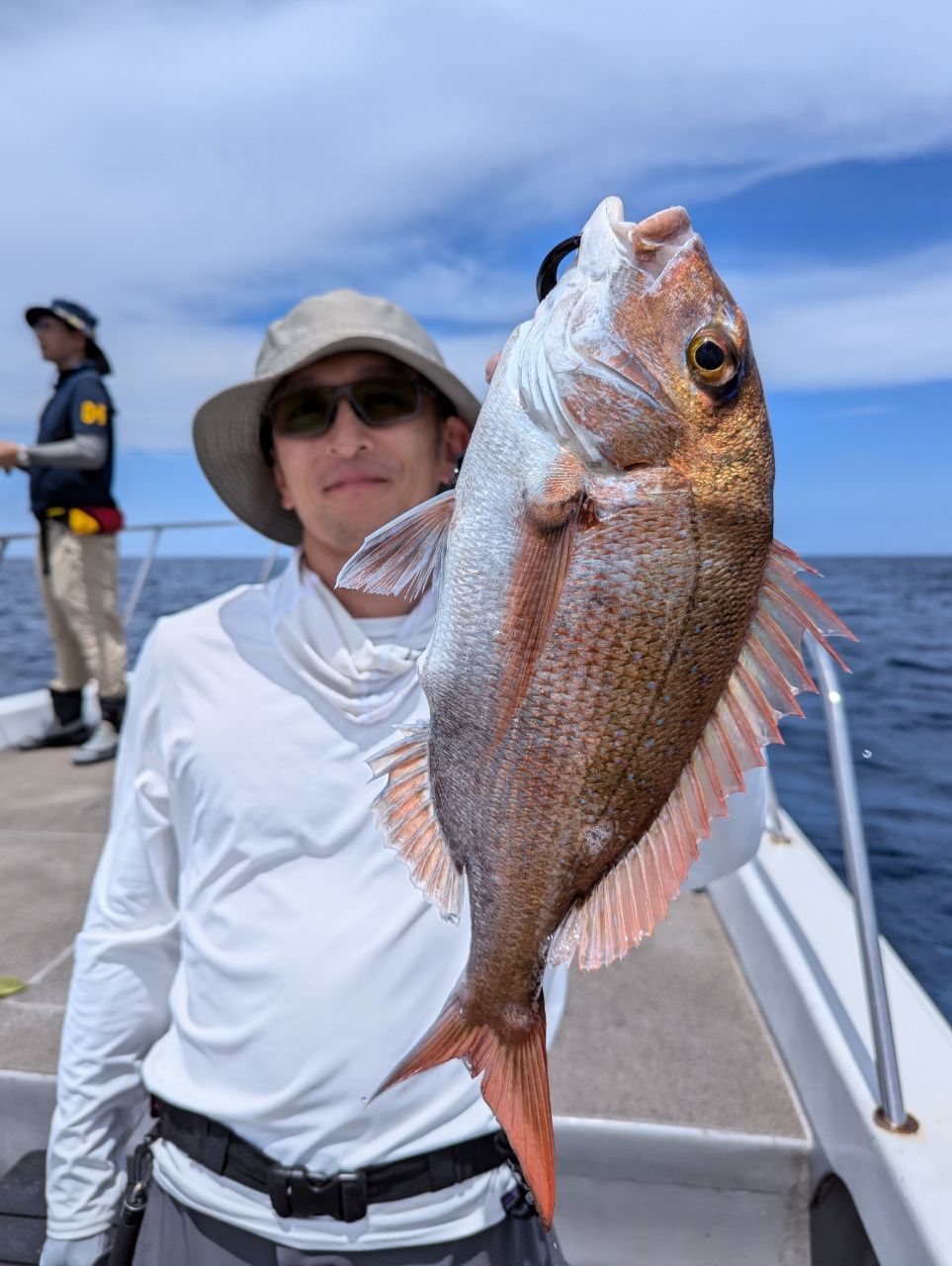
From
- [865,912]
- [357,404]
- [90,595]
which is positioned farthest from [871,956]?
[90,595]

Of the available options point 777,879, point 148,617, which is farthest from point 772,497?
point 148,617

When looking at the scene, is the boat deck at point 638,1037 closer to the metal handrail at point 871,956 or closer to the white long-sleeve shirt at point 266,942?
the metal handrail at point 871,956

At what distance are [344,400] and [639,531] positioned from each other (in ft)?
2.80

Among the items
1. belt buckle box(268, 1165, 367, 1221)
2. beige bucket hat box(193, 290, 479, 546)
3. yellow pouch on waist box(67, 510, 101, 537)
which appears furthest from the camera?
yellow pouch on waist box(67, 510, 101, 537)

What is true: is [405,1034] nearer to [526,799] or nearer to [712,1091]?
[526,799]

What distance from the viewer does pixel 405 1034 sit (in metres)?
1.55

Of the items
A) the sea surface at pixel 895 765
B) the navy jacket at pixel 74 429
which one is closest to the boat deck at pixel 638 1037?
the sea surface at pixel 895 765

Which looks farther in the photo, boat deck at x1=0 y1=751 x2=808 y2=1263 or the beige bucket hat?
boat deck at x1=0 y1=751 x2=808 y2=1263

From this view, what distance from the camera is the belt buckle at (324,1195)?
1.48m

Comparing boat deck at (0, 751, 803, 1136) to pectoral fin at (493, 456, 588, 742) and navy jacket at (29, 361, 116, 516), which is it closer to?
pectoral fin at (493, 456, 588, 742)

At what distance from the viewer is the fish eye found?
110 centimetres

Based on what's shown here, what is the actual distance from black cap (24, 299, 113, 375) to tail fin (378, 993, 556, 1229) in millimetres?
5750

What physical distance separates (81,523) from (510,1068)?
5.55m

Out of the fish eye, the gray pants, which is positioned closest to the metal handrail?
the gray pants
